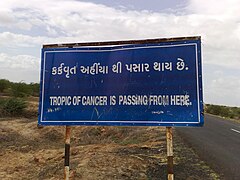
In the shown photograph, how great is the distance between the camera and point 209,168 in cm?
789

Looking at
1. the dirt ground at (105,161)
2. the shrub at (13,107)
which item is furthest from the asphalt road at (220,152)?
the shrub at (13,107)

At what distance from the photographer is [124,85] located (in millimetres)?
4938

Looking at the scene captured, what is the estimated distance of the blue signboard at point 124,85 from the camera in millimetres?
4648

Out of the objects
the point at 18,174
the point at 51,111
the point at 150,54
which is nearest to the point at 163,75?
the point at 150,54

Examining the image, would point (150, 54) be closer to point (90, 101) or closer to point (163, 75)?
point (163, 75)

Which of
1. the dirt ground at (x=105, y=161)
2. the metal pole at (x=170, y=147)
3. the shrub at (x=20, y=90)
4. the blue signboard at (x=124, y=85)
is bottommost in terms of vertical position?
the dirt ground at (x=105, y=161)

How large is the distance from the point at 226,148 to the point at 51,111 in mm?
7091

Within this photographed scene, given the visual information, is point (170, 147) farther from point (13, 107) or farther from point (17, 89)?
point (17, 89)

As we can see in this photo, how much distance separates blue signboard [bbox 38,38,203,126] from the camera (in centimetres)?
465

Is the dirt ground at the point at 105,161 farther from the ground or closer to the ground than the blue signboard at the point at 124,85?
closer to the ground

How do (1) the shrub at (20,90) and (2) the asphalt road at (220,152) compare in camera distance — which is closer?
(2) the asphalt road at (220,152)

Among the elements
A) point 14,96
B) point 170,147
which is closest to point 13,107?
point 14,96

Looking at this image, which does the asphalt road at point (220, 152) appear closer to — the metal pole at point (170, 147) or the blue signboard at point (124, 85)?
the metal pole at point (170, 147)

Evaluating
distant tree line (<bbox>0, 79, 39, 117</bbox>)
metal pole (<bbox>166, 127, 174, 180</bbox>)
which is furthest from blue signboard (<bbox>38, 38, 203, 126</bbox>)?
distant tree line (<bbox>0, 79, 39, 117</bbox>)
